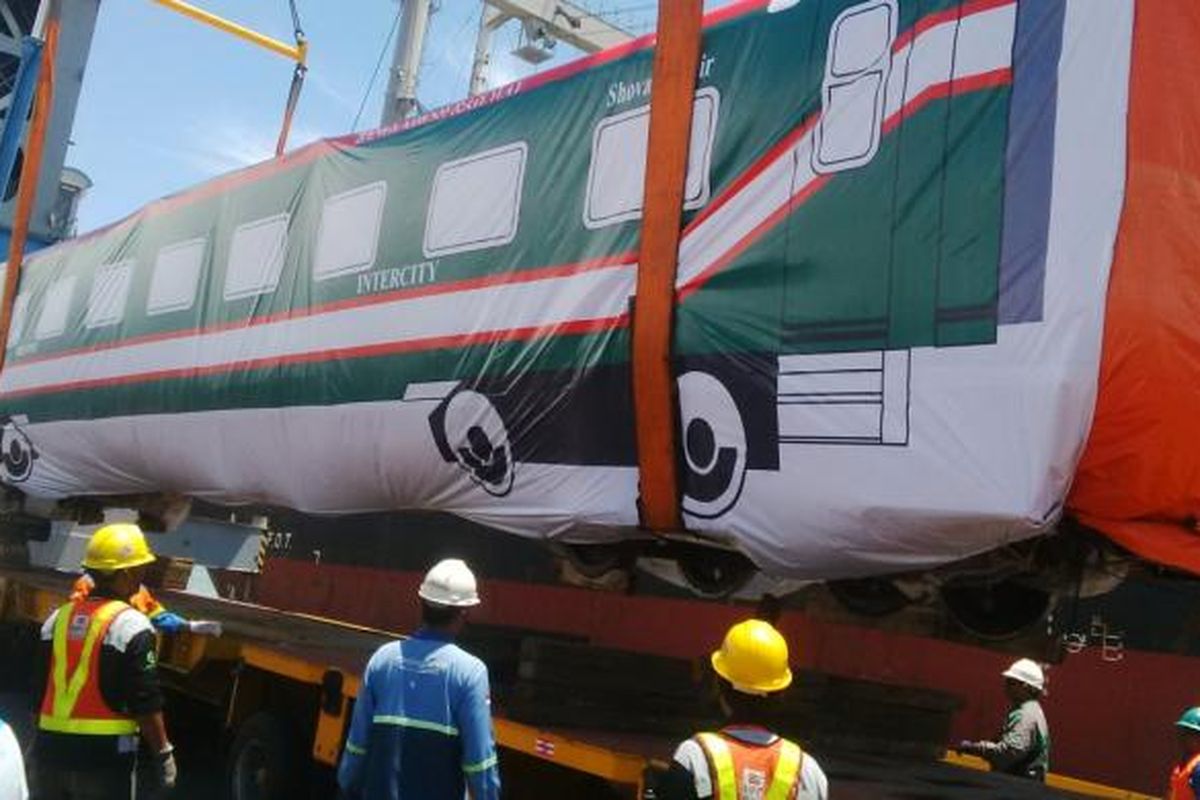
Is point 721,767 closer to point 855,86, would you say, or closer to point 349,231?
point 855,86

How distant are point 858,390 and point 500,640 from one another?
2112 mm

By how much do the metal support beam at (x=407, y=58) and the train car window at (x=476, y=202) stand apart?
1141 cm

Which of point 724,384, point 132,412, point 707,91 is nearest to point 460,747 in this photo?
point 724,384

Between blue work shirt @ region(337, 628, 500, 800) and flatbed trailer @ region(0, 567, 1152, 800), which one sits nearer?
blue work shirt @ region(337, 628, 500, 800)

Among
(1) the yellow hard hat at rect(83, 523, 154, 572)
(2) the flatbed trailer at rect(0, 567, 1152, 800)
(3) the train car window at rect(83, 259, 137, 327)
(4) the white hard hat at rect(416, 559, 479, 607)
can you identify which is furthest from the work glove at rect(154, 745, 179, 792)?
(3) the train car window at rect(83, 259, 137, 327)

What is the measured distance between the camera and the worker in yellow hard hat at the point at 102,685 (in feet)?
13.5

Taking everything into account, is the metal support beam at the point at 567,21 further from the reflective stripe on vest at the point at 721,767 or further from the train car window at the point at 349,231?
the reflective stripe on vest at the point at 721,767

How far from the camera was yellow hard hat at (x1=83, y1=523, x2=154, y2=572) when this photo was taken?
4.16m

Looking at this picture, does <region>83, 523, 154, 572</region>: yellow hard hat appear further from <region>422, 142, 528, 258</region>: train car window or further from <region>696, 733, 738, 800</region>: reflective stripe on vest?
<region>696, 733, 738, 800</region>: reflective stripe on vest

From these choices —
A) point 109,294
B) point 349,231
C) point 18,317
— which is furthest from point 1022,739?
point 18,317

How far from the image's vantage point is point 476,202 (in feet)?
18.4

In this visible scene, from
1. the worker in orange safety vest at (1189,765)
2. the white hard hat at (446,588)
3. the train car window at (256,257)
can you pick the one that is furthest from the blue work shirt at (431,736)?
the train car window at (256,257)

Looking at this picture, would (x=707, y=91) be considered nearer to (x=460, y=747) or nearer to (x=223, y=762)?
(x=460, y=747)

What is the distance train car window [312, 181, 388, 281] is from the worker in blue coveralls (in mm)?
3080
